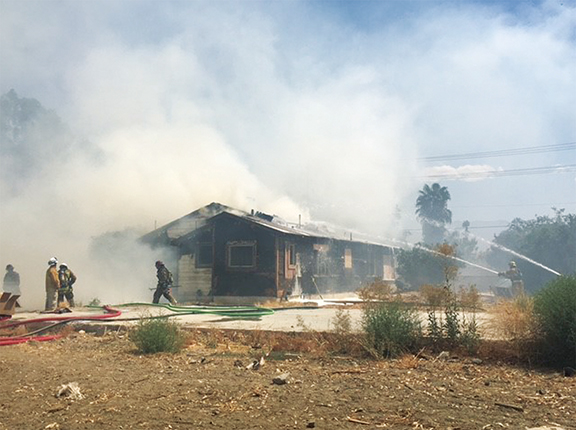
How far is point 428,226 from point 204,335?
71.5 m

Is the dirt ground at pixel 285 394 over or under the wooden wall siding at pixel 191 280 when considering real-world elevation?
under

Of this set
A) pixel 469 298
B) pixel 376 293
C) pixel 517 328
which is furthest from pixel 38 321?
pixel 517 328

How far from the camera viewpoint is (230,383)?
247 inches

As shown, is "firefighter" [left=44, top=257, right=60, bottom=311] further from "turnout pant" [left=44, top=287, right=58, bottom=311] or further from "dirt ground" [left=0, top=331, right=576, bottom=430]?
"dirt ground" [left=0, top=331, right=576, bottom=430]

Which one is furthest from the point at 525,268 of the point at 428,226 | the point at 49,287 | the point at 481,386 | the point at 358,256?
the point at 428,226

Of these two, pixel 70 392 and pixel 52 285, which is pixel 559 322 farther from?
pixel 52 285

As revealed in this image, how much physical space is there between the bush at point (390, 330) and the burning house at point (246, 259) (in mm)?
15462

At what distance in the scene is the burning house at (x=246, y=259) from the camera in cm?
2455

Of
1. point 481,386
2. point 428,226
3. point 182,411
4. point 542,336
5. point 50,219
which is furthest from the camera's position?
point 428,226

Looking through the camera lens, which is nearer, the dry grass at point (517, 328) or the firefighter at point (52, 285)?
the dry grass at point (517, 328)

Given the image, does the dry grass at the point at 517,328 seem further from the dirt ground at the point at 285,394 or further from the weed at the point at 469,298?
the dirt ground at the point at 285,394

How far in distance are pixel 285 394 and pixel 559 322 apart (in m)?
4.13

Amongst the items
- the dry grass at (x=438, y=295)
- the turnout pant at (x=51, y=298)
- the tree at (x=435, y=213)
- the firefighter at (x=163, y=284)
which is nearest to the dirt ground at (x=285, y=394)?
the dry grass at (x=438, y=295)

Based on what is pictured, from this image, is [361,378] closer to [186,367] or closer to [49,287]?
[186,367]
